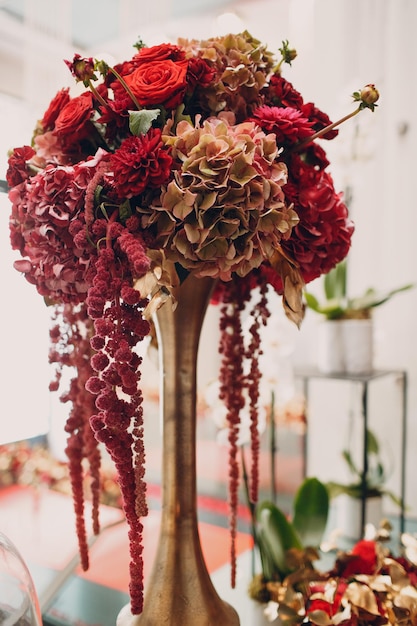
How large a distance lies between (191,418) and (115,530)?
0.72 metres

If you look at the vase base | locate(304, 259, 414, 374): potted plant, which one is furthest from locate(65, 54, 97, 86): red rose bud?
locate(304, 259, 414, 374): potted plant

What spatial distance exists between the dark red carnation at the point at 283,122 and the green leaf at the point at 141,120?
0.13 m

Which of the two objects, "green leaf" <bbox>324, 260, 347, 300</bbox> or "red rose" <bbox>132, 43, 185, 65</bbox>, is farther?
"green leaf" <bbox>324, 260, 347, 300</bbox>

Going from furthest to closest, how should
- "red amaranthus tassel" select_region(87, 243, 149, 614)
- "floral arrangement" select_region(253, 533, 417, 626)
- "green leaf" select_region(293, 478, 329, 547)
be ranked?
"green leaf" select_region(293, 478, 329, 547) → "floral arrangement" select_region(253, 533, 417, 626) → "red amaranthus tassel" select_region(87, 243, 149, 614)

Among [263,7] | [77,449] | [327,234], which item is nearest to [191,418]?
[77,449]

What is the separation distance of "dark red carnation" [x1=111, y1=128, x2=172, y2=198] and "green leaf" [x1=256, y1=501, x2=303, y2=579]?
62 centimetres

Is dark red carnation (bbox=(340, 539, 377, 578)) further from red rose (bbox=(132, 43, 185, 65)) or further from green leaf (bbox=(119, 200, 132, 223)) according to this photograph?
red rose (bbox=(132, 43, 185, 65))

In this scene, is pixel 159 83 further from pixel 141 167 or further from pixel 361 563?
pixel 361 563

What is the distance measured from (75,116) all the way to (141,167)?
127 millimetres

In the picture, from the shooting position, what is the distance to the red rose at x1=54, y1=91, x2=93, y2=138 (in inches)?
24.3

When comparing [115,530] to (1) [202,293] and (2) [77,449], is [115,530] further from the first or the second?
(1) [202,293]

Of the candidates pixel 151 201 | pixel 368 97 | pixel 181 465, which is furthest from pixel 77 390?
pixel 368 97

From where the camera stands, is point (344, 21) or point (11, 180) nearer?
point (11, 180)

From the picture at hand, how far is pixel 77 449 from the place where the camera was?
0.72 meters
